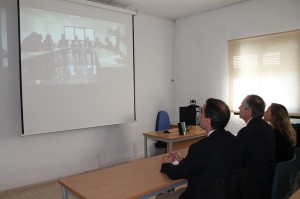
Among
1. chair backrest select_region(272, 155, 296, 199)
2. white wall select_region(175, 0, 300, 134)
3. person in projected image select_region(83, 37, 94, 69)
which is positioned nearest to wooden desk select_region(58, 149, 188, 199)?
chair backrest select_region(272, 155, 296, 199)

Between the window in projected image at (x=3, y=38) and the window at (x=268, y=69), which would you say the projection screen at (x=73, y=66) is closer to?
the window in projected image at (x=3, y=38)

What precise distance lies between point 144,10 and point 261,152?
3935mm

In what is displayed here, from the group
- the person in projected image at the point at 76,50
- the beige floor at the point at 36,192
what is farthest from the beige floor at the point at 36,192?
the person in projected image at the point at 76,50

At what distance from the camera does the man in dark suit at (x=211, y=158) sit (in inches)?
64.3

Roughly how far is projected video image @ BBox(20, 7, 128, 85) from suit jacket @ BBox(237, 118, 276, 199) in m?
2.88

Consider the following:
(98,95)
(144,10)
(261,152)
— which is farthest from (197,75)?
(261,152)

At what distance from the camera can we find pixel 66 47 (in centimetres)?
397

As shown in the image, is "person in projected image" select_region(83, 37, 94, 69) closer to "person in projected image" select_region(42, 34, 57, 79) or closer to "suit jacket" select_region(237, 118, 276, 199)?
"person in projected image" select_region(42, 34, 57, 79)

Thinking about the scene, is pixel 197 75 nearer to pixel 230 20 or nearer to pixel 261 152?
pixel 230 20

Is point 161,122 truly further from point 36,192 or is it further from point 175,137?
point 36,192

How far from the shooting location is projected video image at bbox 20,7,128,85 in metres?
3.58

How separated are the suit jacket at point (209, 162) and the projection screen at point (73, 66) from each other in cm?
268

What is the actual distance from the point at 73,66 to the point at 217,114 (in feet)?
9.50

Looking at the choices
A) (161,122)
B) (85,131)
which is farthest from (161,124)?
(85,131)
